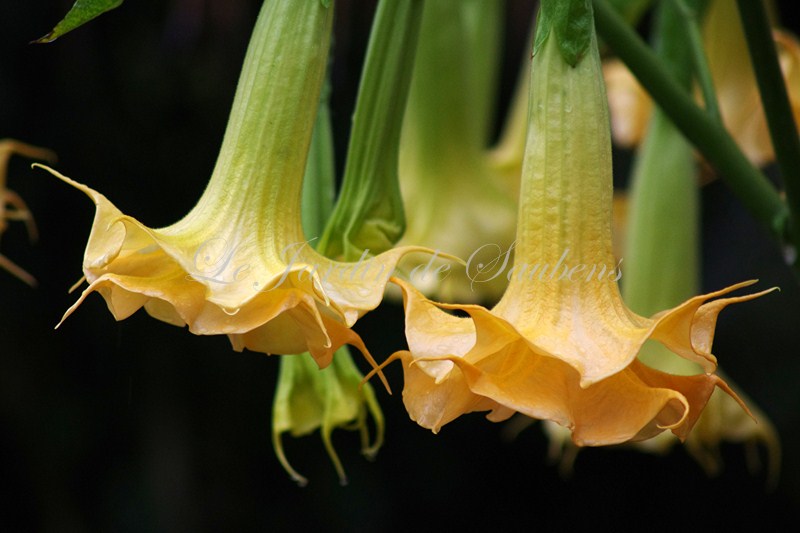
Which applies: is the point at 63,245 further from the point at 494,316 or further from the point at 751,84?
the point at 494,316

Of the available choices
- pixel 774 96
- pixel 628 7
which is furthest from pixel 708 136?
pixel 628 7

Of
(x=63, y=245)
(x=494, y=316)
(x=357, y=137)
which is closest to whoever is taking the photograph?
(x=494, y=316)

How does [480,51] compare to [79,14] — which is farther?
[480,51]

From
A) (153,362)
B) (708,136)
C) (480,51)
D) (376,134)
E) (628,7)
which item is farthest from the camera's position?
(153,362)

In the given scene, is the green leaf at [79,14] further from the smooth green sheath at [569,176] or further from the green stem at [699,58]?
the green stem at [699,58]

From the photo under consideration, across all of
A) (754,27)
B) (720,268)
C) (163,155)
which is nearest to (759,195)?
(754,27)

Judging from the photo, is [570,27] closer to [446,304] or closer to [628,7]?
[446,304]
